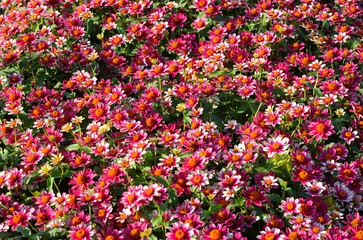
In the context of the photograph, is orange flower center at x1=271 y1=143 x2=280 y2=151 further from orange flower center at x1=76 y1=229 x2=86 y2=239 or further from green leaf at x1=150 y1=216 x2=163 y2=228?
orange flower center at x1=76 y1=229 x2=86 y2=239

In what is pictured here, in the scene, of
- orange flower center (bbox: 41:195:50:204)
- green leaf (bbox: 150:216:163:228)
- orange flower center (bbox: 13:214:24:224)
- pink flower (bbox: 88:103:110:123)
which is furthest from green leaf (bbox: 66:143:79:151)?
green leaf (bbox: 150:216:163:228)

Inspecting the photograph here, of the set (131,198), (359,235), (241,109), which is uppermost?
(131,198)

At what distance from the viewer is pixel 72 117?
3.17 metres

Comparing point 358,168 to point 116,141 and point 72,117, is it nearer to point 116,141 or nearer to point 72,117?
point 116,141

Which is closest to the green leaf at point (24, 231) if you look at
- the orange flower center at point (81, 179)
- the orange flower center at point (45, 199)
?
the orange flower center at point (45, 199)

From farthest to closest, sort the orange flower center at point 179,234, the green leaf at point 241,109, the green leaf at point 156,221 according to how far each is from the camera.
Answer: the green leaf at point 241,109 → the green leaf at point 156,221 → the orange flower center at point 179,234

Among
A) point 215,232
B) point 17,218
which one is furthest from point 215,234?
point 17,218

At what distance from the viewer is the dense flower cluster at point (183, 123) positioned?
2518 millimetres

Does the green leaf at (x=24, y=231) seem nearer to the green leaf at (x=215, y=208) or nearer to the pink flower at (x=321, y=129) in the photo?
the green leaf at (x=215, y=208)

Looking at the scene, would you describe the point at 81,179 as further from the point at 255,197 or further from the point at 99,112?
the point at 255,197

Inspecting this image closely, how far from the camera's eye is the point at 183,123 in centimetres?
315

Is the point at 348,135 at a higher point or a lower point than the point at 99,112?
lower

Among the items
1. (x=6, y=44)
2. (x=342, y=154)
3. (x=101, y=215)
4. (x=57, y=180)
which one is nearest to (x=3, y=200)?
(x=57, y=180)

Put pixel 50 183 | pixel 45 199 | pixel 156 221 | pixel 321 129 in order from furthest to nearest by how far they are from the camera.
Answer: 1. pixel 321 129
2. pixel 50 183
3. pixel 45 199
4. pixel 156 221
